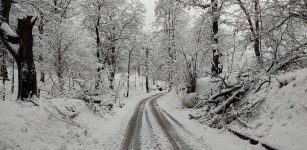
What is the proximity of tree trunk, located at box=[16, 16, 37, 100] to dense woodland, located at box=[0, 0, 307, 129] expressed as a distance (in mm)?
37

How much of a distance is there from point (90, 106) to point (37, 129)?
729 cm

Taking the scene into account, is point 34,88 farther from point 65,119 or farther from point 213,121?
point 213,121

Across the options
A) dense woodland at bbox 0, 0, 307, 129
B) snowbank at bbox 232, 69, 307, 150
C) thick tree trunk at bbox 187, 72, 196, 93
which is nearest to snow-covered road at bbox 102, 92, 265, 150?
snowbank at bbox 232, 69, 307, 150

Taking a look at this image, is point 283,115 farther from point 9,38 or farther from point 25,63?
point 9,38

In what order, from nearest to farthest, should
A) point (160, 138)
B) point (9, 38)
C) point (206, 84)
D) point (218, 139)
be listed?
point (218, 139) → point (160, 138) → point (9, 38) → point (206, 84)

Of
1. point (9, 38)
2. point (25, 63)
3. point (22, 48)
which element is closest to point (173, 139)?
point (25, 63)

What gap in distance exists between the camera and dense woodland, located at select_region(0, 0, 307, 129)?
387 inches

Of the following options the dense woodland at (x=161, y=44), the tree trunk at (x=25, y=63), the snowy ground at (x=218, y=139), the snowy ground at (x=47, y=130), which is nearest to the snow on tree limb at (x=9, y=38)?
the dense woodland at (x=161, y=44)

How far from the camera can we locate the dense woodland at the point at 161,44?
387 inches

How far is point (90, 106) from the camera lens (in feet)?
50.0

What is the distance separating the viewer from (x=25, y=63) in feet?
32.7

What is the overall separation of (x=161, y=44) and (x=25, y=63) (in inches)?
702

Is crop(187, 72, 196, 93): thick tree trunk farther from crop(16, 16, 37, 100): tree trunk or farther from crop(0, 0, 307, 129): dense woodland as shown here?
crop(16, 16, 37, 100): tree trunk

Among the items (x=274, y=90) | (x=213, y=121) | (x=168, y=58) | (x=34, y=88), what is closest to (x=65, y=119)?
(x=34, y=88)
